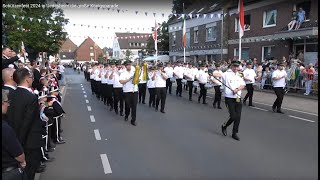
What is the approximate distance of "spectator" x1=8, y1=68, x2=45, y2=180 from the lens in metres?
4.38

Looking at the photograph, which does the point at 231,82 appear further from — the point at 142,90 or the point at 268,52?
the point at 268,52

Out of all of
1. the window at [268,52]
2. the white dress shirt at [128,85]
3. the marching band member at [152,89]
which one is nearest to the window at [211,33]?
the window at [268,52]

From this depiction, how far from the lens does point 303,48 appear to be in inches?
903

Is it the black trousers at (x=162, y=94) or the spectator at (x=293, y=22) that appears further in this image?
the spectator at (x=293, y=22)

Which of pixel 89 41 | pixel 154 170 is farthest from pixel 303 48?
pixel 89 41

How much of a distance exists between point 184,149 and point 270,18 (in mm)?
21246

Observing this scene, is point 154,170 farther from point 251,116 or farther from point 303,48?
point 303,48

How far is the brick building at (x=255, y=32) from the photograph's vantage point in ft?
73.0

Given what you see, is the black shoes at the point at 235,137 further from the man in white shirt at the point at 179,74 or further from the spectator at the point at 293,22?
the spectator at the point at 293,22

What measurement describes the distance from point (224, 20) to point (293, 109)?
67.2 ft

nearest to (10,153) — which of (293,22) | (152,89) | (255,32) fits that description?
(152,89)

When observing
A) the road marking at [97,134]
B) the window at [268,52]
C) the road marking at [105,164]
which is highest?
the window at [268,52]

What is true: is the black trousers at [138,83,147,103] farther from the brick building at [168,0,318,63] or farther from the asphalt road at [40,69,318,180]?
the brick building at [168,0,318,63]

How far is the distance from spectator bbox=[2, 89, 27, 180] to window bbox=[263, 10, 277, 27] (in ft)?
80.5
